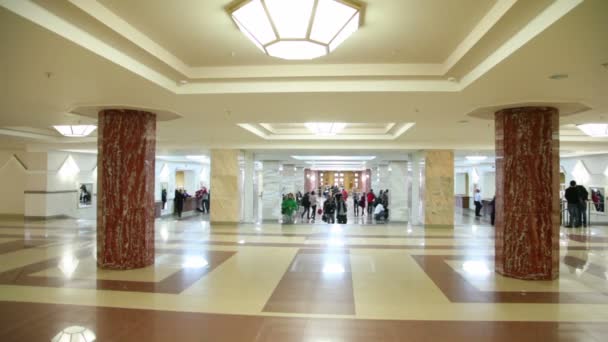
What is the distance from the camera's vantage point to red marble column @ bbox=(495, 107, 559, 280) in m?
7.02

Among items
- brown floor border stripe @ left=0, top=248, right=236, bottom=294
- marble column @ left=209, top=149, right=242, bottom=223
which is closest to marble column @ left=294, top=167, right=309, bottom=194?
marble column @ left=209, top=149, right=242, bottom=223

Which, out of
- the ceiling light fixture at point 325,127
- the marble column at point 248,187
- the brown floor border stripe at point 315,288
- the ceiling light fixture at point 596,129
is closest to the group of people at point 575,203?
the ceiling light fixture at point 596,129

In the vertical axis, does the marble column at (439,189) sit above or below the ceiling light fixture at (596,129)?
below

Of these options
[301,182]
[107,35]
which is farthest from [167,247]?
[301,182]

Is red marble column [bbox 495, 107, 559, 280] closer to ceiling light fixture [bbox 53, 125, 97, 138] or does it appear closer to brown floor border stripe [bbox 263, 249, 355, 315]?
brown floor border stripe [bbox 263, 249, 355, 315]

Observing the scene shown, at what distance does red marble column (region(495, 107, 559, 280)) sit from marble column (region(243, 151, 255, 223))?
12.0 m

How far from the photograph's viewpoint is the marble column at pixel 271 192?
23531mm

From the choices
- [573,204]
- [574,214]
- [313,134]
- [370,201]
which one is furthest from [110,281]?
[370,201]

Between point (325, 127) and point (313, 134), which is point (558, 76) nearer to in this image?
point (325, 127)

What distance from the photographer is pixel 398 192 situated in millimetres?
21156

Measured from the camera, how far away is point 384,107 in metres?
8.12

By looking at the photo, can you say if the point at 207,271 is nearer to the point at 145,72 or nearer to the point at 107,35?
the point at 145,72

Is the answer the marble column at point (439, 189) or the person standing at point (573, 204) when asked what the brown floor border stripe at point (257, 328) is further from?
the person standing at point (573, 204)

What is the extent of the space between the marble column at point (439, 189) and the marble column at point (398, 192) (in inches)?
214
